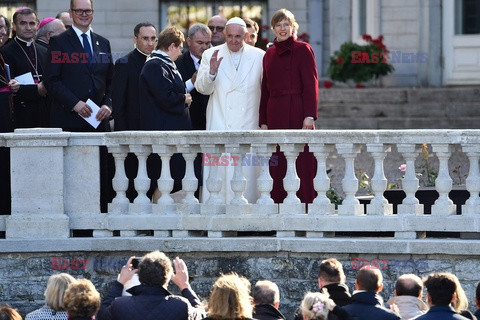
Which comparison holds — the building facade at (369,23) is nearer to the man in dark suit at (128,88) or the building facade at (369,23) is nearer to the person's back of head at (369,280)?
the man in dark suit at (128,88)

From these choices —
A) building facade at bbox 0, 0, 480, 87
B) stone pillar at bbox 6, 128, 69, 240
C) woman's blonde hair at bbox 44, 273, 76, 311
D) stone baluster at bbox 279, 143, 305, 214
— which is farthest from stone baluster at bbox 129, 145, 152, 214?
building facade at bbox 0, 0, 480, 87

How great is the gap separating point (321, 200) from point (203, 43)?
7.96 ft

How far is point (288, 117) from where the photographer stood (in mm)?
12898

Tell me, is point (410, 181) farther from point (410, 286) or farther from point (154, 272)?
point (154, 272)

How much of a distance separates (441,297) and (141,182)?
372 centimetres

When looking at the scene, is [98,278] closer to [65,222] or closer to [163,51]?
[65,222]

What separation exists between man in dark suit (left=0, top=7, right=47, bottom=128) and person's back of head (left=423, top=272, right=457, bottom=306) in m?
5.33

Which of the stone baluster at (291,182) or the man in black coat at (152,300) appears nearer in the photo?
the man in black coat at (152,300)

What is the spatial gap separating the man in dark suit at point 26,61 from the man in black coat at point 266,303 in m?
4.47

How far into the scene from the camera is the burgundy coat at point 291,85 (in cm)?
1289

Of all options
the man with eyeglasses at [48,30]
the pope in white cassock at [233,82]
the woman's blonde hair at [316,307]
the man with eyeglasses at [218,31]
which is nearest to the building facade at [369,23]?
the man with eyeglasses at [218,31]

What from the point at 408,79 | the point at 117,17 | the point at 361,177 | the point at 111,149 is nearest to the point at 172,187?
the point at 111,149

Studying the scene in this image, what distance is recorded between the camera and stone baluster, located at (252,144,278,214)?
12055mm

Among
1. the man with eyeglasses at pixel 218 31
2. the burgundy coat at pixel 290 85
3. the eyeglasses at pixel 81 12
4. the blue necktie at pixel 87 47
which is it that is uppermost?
the eyeglasses at pixel 81 12
